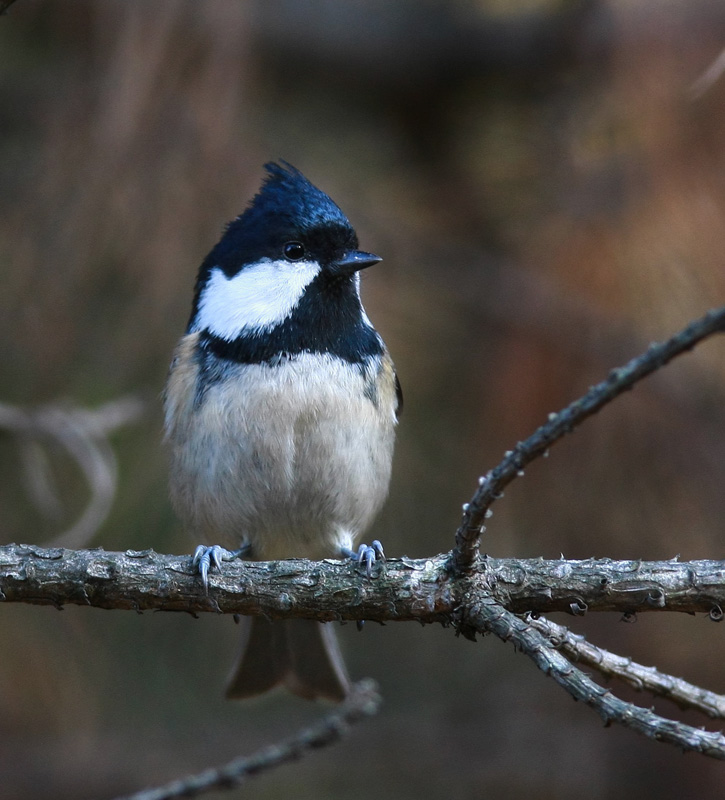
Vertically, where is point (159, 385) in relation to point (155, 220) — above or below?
below

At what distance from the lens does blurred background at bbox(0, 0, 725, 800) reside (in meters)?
2.24

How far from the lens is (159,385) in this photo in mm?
2541

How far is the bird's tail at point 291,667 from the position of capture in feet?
7.66

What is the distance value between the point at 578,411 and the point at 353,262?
1.23m

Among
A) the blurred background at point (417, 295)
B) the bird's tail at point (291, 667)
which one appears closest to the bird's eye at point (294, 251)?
the blurred background at point (417, 295)

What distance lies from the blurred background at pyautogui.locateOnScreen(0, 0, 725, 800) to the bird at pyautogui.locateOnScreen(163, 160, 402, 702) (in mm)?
186

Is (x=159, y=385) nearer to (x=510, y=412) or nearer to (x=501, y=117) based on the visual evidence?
(x=510, y=412)

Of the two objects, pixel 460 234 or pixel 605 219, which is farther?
pixel 460 234

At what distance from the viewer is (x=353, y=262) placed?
7.21 feet

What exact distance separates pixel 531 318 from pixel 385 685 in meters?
1.55

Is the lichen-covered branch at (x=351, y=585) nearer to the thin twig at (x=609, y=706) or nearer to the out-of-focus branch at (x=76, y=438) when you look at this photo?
the thin twig at (x=609, y=706)

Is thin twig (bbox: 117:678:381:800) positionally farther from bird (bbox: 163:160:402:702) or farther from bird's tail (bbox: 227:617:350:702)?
bird's tail (bbox: 227:617:350:702)

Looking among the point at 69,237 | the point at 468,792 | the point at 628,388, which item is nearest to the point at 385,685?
the point at 468,792

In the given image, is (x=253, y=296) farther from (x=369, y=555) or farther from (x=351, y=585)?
(x=351, y=585)
